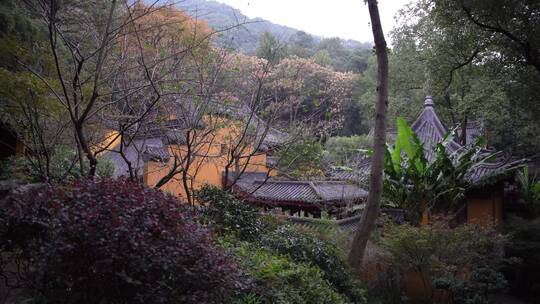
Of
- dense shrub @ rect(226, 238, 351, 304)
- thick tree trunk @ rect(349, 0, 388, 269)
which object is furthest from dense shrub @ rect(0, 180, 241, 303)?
thick tree trunk @ rect(349, 0, 388, 269)

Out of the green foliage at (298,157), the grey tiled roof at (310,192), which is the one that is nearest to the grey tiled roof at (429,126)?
the grey tiled roof at (310,192)

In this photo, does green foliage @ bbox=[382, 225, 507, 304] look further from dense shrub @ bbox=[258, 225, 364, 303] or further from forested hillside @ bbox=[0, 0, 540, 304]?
dense shrub @ bbox=[258, 225, 364, 303]

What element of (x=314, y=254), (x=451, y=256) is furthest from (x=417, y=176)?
(x=314, y=254)

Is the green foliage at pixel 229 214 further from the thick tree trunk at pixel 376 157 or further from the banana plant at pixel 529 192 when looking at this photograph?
the banana plant at pixel 529 192

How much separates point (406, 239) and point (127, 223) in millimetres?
6096

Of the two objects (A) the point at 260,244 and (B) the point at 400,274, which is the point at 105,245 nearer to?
(A) the point at 260,244

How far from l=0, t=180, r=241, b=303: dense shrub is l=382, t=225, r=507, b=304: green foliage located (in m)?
5.46

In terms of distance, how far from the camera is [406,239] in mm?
7992

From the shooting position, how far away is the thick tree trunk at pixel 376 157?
6.84 m

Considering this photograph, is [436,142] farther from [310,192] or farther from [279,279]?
[279,279]

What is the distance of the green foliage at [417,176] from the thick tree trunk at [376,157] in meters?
3.23

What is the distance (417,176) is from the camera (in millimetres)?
9836

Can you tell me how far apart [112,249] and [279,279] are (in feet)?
6.81

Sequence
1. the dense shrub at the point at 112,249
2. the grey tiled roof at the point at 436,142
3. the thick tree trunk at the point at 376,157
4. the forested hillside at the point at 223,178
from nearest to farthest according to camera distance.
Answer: the dense shrub at the point at 112,249
the forested hillside at the point at 223,178
the thick tree trunk at the point at 376,157
the grey tiled roof at the point at 436,142
